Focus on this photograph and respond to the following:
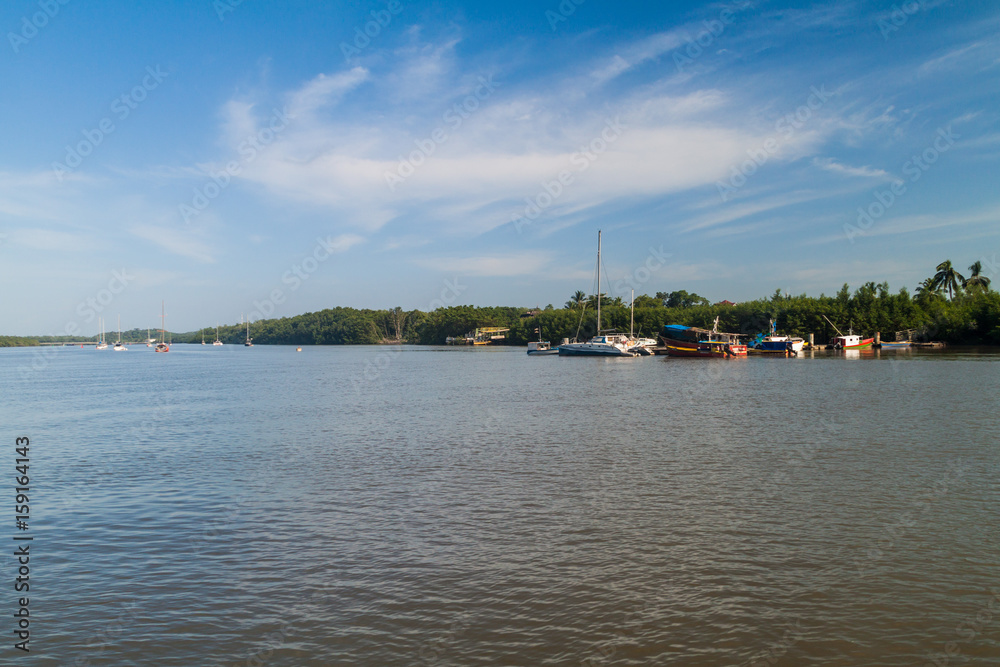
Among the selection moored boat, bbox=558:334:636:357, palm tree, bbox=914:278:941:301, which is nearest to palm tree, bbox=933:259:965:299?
palm tree, bbox=914:278:941:301

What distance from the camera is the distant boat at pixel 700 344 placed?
8600 centimetres

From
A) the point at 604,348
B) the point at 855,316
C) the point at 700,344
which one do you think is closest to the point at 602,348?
the point at 604,348

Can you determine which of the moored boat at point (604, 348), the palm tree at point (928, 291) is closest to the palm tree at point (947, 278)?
the palm tree at point (928, 291)

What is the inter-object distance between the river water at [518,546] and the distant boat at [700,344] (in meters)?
64.9

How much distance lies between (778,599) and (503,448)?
1148 centimetres

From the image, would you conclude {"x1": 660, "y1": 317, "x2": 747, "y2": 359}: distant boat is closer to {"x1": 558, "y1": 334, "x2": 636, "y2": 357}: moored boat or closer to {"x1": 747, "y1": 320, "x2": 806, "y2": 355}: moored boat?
{"x1": 747, "y1": 320, "x2": 806, "y2": 355}: moored boat

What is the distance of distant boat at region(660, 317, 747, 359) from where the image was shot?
8600cm

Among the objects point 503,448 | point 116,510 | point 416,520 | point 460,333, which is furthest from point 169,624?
point 460,333

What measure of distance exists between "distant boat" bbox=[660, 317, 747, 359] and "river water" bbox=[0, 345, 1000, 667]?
64866 millimetres

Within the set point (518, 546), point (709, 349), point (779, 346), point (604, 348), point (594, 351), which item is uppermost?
point (779, 346)

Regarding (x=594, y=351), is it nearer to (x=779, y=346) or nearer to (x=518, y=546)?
(x=779, y=346)

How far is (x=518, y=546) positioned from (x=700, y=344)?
270 ft

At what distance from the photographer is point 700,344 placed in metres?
87.0

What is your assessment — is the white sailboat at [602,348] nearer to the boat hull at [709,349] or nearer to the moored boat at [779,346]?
the boat hull at [709,349]
